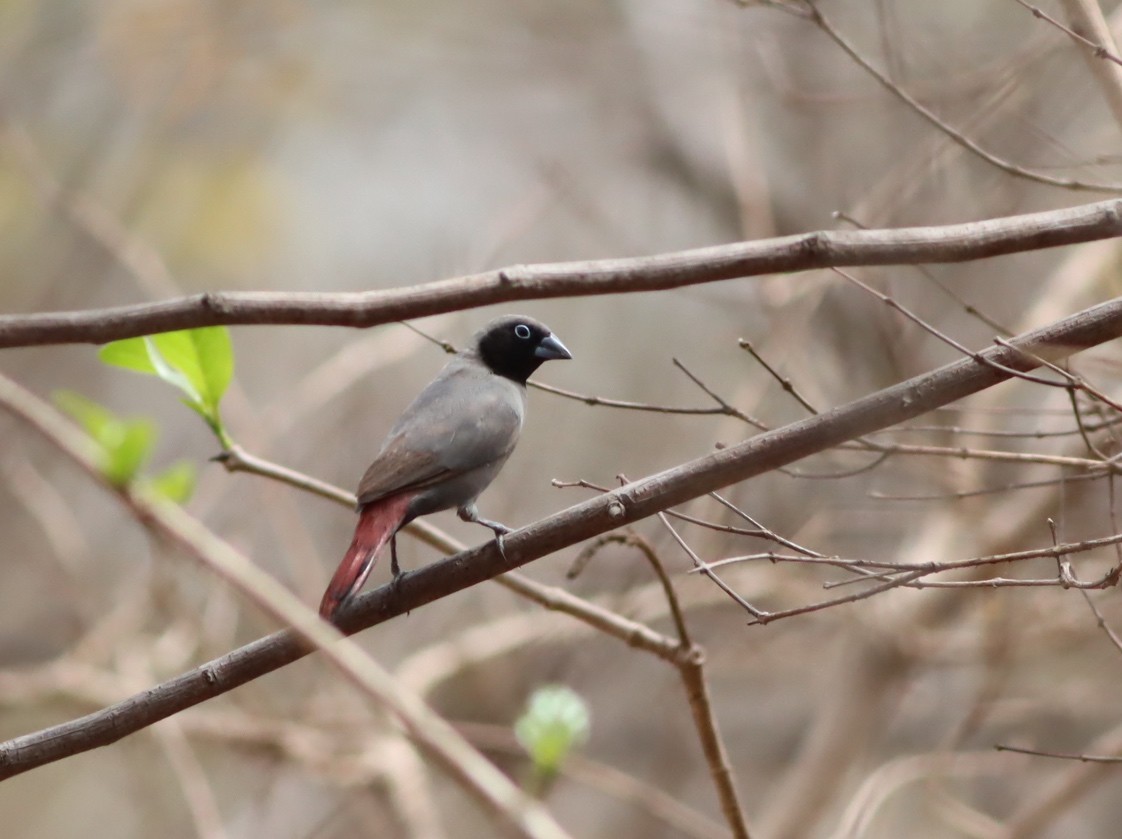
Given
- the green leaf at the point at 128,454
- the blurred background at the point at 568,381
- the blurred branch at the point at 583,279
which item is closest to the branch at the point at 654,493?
the blurred branch at the point at 583,279

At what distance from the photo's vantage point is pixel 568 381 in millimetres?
8352

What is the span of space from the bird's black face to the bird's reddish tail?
0.96m

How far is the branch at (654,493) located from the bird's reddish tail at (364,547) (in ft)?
0.96

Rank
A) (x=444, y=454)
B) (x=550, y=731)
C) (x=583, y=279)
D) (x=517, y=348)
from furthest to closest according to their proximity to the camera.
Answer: (x=517, y=348), (x=444, y=454), (x=550, y=731), (x=583, y=279)

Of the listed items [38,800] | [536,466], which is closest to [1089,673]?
[536,466]

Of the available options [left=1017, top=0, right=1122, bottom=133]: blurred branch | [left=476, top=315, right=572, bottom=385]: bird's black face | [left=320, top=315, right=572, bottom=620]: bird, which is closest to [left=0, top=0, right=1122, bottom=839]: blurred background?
[left=1017, top=0, right=1122, bottom=133]: blurred branch

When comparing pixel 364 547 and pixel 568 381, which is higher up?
pixel 568 381

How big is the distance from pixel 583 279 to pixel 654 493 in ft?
1.37

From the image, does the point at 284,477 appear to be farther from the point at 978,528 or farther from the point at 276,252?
the point at 276,252

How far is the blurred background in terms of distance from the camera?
16.4 ft

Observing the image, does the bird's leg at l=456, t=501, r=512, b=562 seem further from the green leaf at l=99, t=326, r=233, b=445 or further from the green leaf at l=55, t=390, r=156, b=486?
the green leaf at l=55, t=390, r=156, b=486

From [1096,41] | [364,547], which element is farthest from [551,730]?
[1096,41]

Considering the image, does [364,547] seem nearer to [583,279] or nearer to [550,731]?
[550,731]

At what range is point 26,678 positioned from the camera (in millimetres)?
5320
